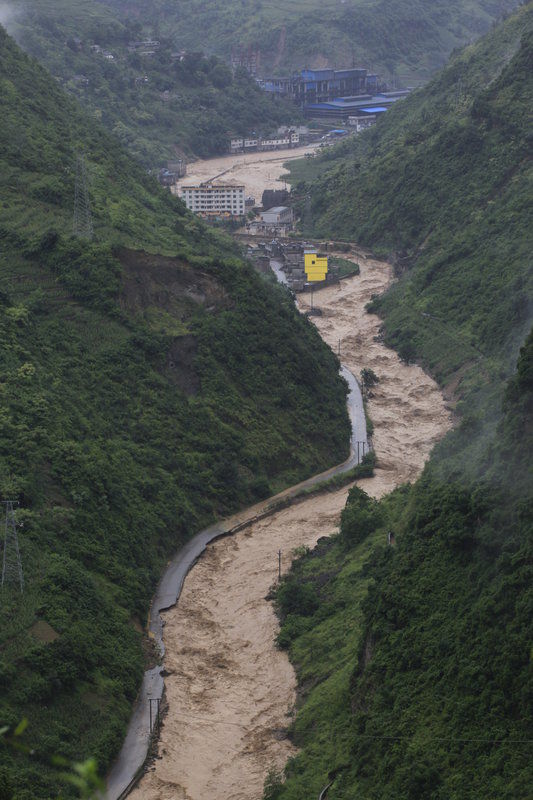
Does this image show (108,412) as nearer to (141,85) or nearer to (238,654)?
(238,654)

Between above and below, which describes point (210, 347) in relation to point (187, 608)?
above

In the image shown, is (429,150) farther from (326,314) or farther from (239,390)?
(239,390)

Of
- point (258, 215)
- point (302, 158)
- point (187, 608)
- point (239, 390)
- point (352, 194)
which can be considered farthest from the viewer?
point (302, 158)

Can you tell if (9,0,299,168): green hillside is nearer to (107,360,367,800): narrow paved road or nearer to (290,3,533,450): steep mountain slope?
(290,3,533,450): steep mountain slope

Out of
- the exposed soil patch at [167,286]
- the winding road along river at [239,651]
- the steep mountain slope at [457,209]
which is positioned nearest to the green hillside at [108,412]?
the exposed soil patch at [167,286]

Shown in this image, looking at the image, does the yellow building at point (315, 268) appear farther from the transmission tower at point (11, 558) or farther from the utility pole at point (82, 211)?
the transmission tower at point (11, 558)

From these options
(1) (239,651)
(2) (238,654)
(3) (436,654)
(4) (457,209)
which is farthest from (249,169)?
(3) (436,654)

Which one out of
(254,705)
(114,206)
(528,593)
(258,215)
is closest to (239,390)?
(114,206)
